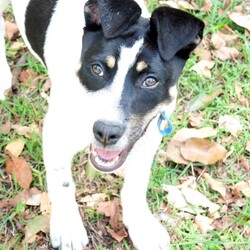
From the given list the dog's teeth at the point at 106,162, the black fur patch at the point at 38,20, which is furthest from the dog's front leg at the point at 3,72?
the dog's teeth at the point at 106,162

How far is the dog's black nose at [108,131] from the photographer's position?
124 inches

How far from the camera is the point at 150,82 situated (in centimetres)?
325

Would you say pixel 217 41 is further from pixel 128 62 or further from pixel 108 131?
pixel 108 131

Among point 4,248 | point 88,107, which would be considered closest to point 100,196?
point 4,248

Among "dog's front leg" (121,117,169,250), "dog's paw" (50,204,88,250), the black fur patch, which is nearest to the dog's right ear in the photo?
the black fur patch

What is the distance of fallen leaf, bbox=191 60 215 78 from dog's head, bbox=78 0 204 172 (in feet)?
5.35

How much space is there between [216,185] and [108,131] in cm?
139

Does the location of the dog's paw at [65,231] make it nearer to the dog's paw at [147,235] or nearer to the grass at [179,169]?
the grass at [179,169]

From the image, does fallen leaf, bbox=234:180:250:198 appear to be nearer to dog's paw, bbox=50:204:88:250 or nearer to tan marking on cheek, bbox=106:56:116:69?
dog's paw, bbox=50:204:88:250

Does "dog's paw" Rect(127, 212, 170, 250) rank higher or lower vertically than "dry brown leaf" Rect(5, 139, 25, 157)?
lower

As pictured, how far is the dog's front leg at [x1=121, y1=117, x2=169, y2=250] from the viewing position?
3.82m

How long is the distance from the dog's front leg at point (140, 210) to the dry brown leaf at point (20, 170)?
67 cm

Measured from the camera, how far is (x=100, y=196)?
4172 mm

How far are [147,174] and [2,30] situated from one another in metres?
1.64
